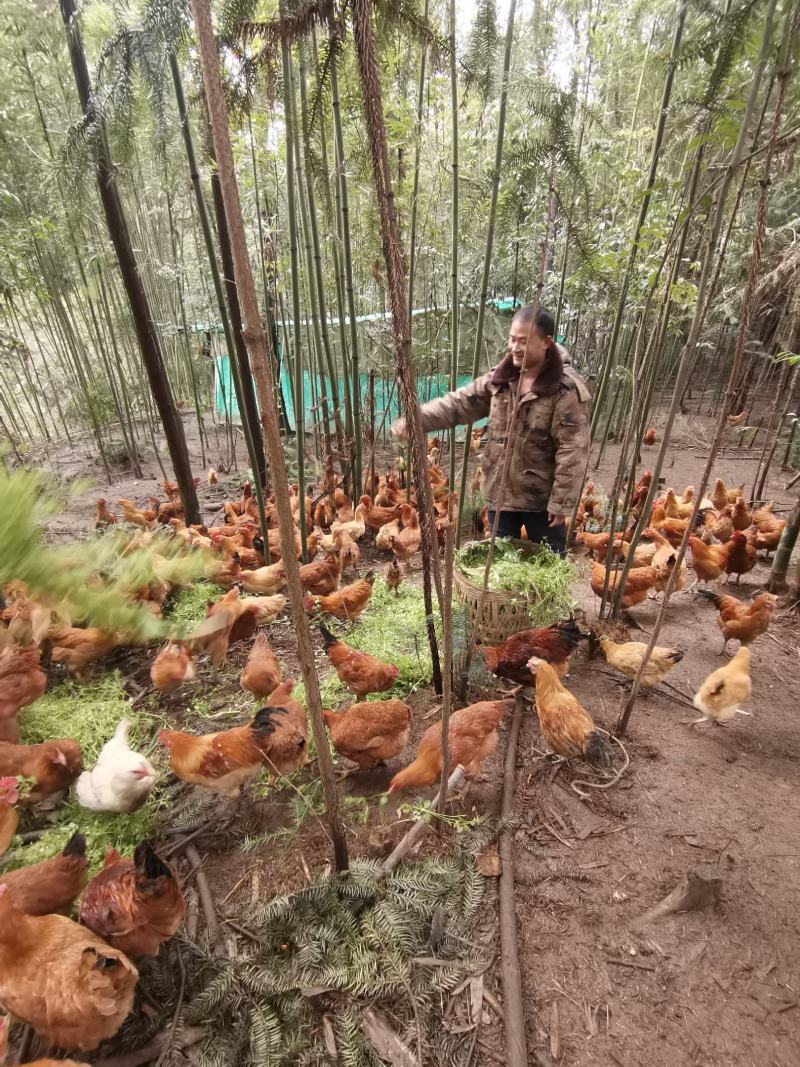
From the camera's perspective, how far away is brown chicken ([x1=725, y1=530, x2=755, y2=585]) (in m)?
3.84

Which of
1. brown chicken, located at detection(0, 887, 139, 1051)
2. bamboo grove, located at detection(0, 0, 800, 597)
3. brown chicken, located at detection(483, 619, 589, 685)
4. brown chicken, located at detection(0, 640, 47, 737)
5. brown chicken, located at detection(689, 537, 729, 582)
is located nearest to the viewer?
brown chicken, located at detection(0, 887, 139, 1051)

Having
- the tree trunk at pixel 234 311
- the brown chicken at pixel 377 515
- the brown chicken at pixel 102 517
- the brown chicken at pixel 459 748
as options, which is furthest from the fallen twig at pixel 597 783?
the brown chicken at pixel 102 517

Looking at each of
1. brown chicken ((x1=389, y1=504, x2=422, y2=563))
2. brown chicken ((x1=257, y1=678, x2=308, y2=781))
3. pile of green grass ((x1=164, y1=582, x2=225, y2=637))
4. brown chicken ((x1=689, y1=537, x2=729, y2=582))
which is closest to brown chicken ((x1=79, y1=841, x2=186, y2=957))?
brown chicken ((x1=257, y1=678, x2=308, y2=781))

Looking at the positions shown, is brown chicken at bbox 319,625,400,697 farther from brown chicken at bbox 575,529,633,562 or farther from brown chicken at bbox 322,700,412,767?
brown chicken at bbox 575,529,633,562

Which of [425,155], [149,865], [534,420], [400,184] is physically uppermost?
[425,155]

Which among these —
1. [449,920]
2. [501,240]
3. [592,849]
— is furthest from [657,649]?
[501,240]

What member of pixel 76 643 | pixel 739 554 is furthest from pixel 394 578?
pixel 739 554

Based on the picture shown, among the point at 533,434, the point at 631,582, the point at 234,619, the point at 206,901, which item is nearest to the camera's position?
the point at 206,901

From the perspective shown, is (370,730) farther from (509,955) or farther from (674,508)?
(674,508)

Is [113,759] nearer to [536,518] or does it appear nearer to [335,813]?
[335,813]

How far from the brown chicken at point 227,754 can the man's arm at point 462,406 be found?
197 centimetres

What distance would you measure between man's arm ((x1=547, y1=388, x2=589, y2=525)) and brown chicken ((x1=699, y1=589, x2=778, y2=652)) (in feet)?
4.03

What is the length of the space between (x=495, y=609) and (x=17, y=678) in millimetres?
2559

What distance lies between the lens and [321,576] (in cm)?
382
